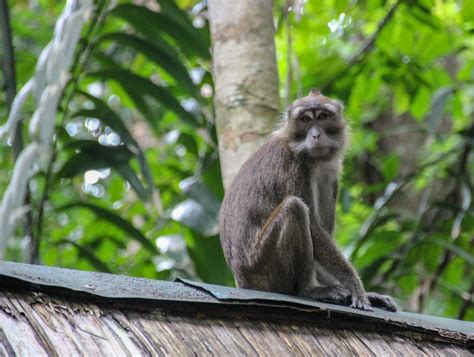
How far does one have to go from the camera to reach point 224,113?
6160mm

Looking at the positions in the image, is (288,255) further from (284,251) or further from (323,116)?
(323,116)

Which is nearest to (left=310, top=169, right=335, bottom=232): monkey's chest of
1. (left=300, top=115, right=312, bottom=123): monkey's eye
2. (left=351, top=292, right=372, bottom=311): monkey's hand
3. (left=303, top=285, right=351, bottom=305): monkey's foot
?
(left=300, top=115, right=312, bottom=123): monkey's eye

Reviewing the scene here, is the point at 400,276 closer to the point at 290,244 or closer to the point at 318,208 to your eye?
the point at 318,208

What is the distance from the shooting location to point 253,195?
6.05 m

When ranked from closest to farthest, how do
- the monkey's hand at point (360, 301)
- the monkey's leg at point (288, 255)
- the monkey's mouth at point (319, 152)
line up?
the monkey's hand at point (360, 301) → the monkey's leg at point (288, 255) → the monkey's mouth at point (319, 152)

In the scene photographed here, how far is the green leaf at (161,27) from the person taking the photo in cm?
634

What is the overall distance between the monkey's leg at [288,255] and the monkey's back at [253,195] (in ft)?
0.41

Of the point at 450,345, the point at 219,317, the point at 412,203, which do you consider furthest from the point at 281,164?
the point at 412,203

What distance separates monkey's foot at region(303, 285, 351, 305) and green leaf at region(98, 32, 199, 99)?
6.00ft

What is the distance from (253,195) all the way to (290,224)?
420mm

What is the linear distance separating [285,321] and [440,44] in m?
5.93

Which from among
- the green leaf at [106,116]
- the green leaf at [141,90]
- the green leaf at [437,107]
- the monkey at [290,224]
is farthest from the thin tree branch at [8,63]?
the green leaf at [437,107]

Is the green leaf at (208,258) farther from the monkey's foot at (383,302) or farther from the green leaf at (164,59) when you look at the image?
the monkey's foot at (383,302)

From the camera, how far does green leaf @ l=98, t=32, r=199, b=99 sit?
21.3 feet
